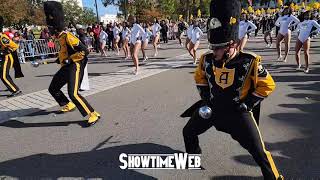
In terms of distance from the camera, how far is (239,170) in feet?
13.6

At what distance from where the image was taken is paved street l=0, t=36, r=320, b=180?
14.0 ft

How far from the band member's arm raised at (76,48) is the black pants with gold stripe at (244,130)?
317cm

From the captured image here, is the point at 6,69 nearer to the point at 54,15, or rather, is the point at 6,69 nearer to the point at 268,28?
the point at 54,15

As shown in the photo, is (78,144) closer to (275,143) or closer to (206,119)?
(206,119)

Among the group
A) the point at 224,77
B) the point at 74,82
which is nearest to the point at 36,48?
the point at 74,82

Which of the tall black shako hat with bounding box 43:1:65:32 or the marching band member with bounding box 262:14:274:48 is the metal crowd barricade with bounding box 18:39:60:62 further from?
the tall black shako hat with bounding box 43:1:65:32

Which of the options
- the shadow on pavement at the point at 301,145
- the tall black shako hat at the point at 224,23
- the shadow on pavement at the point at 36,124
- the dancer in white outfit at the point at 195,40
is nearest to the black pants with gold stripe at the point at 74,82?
the shadow on pavement at the point at 36,124

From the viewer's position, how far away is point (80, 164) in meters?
4.55

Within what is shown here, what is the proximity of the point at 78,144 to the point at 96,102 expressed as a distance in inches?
105

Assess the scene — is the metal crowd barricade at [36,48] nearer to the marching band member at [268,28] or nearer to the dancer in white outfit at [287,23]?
the marching band member at [268,28]

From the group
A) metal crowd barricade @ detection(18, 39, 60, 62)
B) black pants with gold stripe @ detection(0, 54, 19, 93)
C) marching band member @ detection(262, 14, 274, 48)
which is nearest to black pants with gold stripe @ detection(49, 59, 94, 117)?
black pants with gold stripe @ detection(0, 54, 19, 93)

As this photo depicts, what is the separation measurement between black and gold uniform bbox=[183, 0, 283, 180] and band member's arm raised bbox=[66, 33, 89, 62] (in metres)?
3.19

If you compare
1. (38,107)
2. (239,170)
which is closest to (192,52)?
(38,107)

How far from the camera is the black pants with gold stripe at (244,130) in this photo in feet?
11.1
